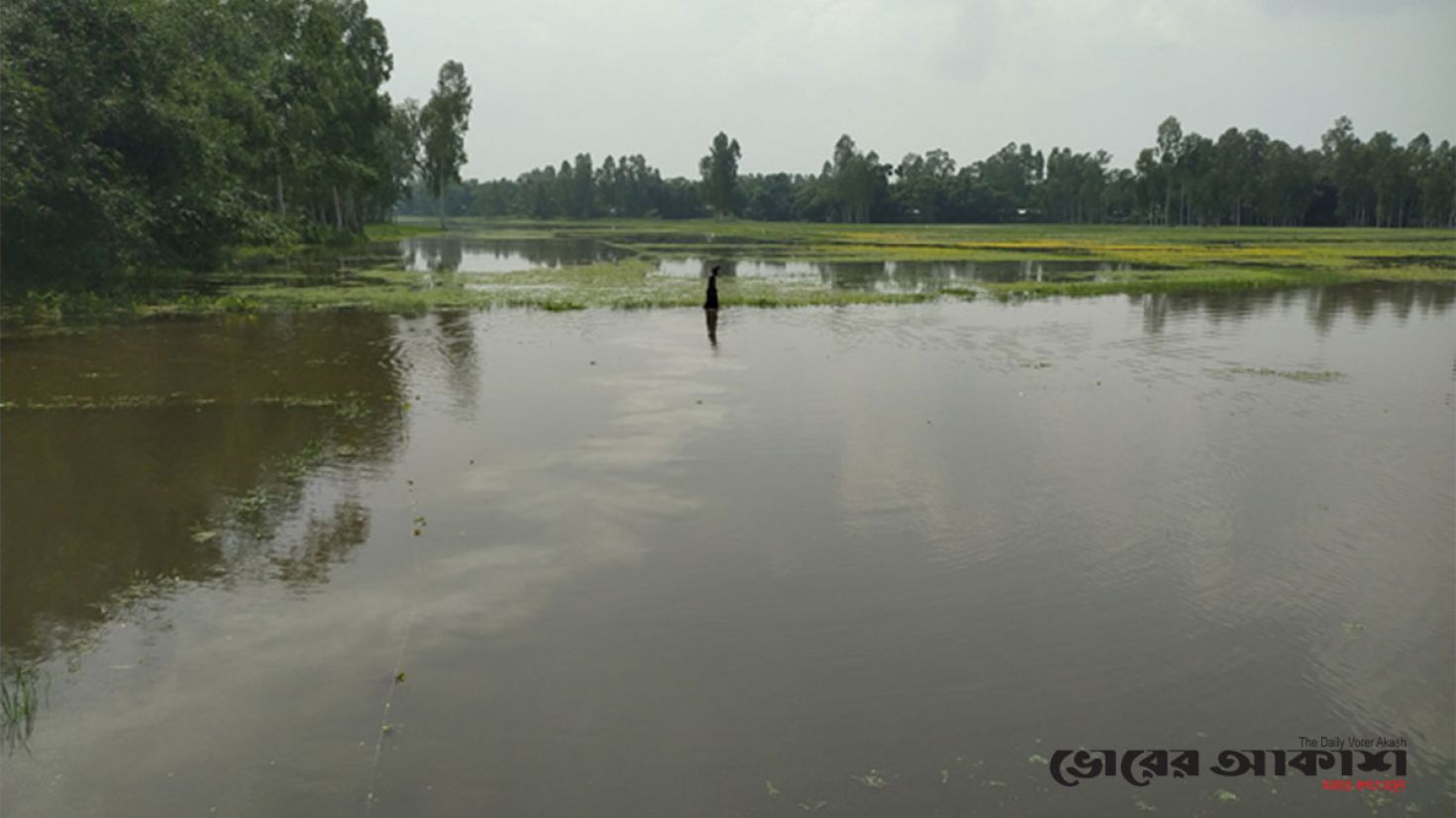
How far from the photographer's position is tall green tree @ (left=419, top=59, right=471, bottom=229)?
96.8 metres

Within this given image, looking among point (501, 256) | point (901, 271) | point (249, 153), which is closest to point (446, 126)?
point (501, 256)

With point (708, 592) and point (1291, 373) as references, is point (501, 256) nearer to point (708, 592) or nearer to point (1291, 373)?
point (1291, 373)

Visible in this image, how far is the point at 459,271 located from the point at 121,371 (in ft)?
99.2

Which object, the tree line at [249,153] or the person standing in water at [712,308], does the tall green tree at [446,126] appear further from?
the person standing in water at [712,308]

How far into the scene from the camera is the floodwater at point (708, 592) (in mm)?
6520

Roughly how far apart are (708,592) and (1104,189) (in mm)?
163860

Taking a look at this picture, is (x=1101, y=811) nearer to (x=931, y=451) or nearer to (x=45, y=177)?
(x=931, y=451)

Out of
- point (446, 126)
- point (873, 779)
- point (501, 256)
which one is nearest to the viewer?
point (873, 779)

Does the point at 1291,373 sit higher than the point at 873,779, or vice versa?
the point at 1291,373

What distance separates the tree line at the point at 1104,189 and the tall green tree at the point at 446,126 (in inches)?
2682

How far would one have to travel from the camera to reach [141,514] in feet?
37.3

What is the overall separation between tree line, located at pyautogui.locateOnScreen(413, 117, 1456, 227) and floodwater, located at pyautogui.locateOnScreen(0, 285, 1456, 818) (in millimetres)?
126641

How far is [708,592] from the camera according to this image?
9.37 metres

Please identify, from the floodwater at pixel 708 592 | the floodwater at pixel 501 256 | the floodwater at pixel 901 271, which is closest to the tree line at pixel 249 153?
the floodwater at pixel 501 256
